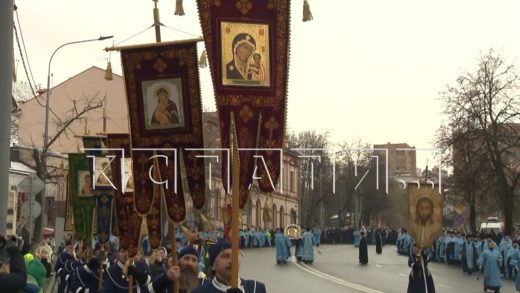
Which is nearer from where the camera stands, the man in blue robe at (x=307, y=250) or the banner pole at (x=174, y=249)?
the banner pole at (x=174, y=249)

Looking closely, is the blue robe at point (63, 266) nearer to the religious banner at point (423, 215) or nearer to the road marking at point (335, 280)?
the religious banner at point (423, 215)

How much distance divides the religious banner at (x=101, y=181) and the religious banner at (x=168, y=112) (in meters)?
6.38

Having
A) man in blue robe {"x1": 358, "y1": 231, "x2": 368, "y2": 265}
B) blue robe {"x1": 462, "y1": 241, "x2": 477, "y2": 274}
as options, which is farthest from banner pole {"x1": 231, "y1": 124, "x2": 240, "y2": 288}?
man in blue robe {"x1": 358, "y1": 231, "x2": 368, "y2": 265}

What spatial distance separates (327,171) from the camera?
272 feet

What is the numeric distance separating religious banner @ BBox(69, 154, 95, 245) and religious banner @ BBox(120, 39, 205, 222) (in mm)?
7498

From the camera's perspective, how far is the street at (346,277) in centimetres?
2792

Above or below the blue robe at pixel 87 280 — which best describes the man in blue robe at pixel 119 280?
above

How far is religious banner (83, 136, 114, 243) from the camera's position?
18.3 m

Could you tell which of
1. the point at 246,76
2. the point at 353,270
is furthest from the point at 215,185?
the point at 246,76

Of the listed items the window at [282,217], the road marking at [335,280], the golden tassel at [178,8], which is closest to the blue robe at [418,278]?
the road marking at [335,280]

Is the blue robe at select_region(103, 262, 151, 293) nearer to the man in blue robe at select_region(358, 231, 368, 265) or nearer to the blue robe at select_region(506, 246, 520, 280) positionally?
the blue robe at select_region(506, 246, 520, 280)

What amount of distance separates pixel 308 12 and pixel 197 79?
6.79 ft

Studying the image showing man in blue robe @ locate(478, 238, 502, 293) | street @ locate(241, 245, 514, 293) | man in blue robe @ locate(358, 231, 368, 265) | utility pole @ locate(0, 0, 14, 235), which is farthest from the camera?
man in blue robe @ locate(358, 231, 368, 265)

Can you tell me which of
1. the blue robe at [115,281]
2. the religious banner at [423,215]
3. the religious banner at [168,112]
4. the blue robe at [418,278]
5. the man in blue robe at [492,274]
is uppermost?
the religious banner at [168,112]
